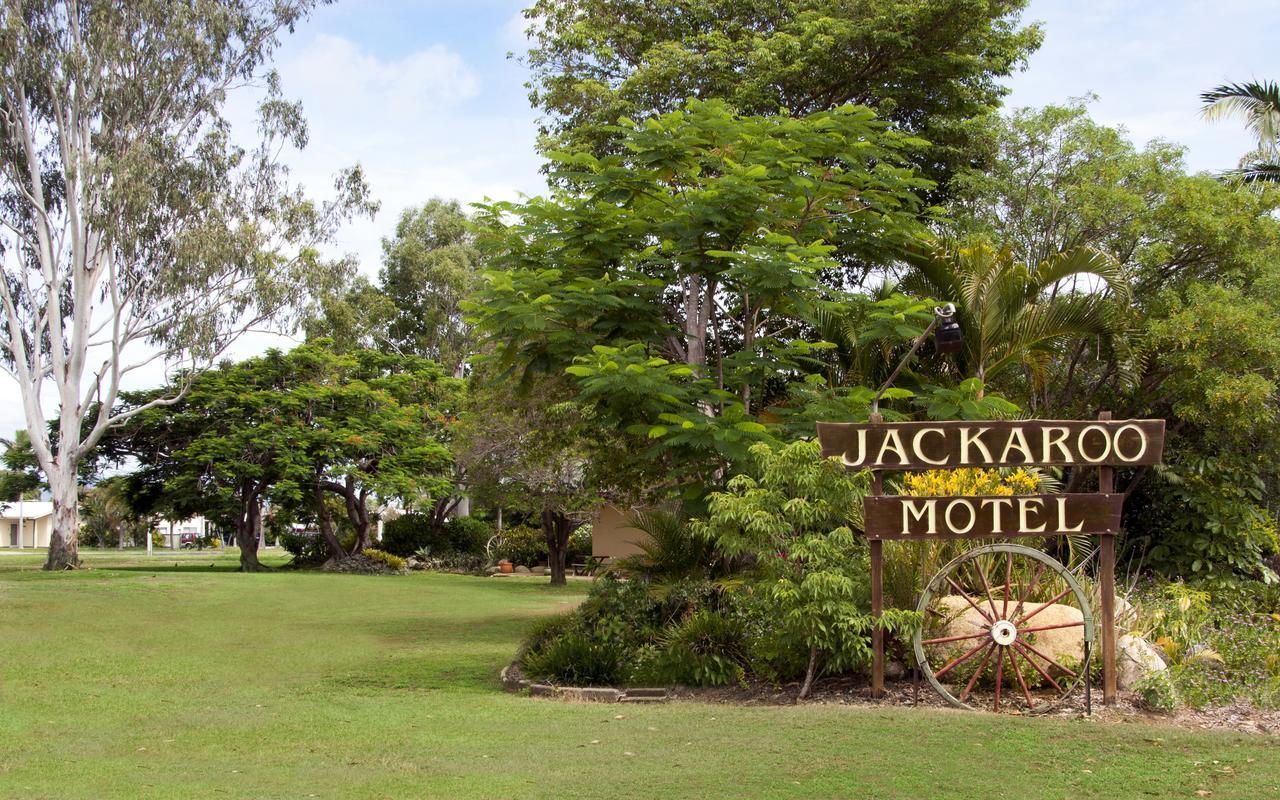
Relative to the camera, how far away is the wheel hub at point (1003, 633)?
9352mm

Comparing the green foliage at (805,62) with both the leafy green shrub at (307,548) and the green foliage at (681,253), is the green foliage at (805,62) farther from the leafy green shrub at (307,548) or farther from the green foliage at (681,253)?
the leafy green shrub at (307,548)

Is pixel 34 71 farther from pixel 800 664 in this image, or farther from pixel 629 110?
pixel 800 664

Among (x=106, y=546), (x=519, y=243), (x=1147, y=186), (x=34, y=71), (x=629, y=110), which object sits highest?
(x=34, y=71)

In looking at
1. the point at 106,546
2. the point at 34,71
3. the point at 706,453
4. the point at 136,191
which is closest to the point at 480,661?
the point at 706,453

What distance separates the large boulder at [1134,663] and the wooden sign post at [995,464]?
232mm

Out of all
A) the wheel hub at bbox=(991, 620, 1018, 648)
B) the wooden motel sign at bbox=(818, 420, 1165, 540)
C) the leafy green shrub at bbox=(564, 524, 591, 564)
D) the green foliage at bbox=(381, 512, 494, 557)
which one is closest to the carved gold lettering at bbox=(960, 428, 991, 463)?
the wooden motel sign at bbox=(818, 420, 1165, 540)

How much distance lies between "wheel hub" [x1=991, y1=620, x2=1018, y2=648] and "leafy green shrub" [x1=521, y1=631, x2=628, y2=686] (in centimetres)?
355

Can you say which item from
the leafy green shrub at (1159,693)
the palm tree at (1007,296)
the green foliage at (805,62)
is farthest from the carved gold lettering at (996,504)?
the green foliage at (805,62)

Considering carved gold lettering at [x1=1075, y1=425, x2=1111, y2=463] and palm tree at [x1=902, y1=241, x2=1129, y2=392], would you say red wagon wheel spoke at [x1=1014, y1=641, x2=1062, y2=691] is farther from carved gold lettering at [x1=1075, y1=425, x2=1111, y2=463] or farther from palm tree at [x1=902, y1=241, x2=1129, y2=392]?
palm tree at [x1=902, y1=241, x2=1129, y2=392]

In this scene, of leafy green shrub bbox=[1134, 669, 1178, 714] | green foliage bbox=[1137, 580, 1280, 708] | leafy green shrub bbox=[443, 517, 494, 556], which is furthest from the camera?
leafy green shrub bbox=[443, 517, 494, 556]

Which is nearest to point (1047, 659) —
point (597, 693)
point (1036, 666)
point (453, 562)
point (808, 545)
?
point (1036, 666)

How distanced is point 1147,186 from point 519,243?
33.8 feet

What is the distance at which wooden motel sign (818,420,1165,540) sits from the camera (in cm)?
952

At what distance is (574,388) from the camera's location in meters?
15.7
